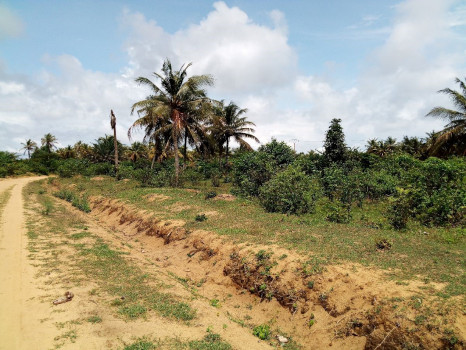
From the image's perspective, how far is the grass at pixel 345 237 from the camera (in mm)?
6578

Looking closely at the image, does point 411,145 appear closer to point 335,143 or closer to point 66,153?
point 335,143

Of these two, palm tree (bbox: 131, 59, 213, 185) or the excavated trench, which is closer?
the excavated trench

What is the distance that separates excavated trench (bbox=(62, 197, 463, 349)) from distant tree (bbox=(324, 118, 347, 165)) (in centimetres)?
2019

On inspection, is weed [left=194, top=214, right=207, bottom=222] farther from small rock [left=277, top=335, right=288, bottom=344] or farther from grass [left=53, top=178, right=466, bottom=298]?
small rock [left=277, top=335, right=288, bottom=344]

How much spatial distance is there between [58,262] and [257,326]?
223 inches

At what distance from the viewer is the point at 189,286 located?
26.5 ft

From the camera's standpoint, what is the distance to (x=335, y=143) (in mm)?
27219

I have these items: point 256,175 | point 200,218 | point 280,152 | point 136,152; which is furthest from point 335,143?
point 136,152

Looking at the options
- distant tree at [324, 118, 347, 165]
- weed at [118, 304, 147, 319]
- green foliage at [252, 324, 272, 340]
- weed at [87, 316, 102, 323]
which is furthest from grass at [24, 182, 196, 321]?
distant tree at [324, 118, 347, 165]

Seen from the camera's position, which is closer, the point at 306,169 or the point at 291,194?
the point at 291,194

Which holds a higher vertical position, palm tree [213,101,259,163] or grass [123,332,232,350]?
palm tree [213,101,259,163]

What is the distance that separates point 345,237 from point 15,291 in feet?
27.2

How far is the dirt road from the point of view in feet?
15.9

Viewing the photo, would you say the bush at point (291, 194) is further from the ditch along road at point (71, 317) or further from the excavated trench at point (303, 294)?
the ditch along road at point (71, 317)
